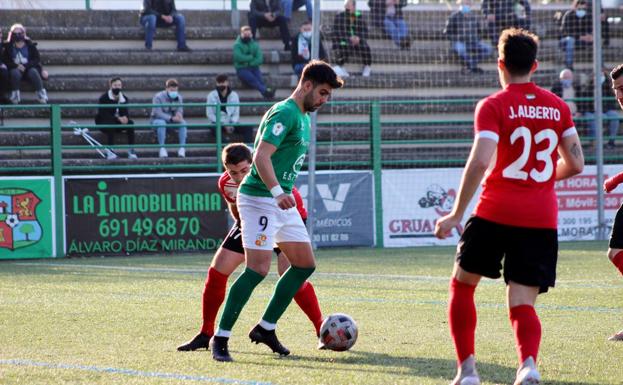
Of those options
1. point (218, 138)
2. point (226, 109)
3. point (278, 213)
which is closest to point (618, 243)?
point (278, 213)

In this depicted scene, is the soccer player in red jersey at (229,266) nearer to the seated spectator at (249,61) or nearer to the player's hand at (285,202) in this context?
the player's hand at (285,202)

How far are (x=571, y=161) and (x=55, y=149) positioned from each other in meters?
13.4

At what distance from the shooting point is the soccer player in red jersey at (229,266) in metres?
7.65

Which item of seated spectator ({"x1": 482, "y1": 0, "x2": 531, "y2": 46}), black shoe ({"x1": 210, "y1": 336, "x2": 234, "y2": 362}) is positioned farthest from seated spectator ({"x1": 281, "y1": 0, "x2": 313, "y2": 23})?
black shoe ({"x1": 210, "y1": 336, "x2": 234, "y2": 362})

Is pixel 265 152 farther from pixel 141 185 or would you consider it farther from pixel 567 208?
pixel 567 208

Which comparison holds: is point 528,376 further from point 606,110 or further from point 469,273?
point 606,110

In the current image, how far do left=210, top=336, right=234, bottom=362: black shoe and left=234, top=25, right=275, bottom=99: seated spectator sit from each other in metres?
15.2

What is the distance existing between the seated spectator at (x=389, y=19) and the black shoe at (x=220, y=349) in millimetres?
17026

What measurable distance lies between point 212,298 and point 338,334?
967 millimetres

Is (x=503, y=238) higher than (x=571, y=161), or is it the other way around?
(x=571, y=161)

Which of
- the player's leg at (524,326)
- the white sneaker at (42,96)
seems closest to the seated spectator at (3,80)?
the white sneaker at (42,96)

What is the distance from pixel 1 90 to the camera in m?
20.5

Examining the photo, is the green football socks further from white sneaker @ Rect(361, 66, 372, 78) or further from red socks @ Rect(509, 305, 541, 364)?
white sneaker @ Rect(361, 66, 372, 78)

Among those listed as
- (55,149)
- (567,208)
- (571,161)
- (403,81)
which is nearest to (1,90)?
(55,149)
